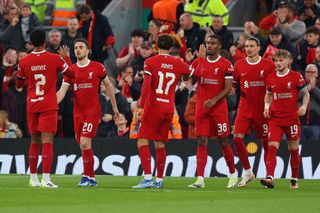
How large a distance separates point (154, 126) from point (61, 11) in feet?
36.3

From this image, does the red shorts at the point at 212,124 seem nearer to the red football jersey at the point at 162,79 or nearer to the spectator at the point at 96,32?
the red football jersey at the point at 162,79

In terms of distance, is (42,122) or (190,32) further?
(190,32)

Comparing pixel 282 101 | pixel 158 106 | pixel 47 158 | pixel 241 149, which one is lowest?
pixel 47 158

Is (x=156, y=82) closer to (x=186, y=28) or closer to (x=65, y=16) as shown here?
(x=186, y=28)

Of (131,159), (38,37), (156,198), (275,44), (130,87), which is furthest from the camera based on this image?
(130,87)

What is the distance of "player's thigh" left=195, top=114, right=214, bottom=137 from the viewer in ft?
68.6

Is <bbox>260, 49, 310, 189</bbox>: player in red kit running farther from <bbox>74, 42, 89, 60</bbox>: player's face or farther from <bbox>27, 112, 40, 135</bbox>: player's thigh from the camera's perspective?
<bbox>27, 112, 40, 135</bbox>: player's thigh

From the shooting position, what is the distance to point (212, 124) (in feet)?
69.2

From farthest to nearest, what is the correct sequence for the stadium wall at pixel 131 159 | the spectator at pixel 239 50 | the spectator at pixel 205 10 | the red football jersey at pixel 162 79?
the spectator at pixel 205 10
the spectator at pixel 239 50
the stadium wall at pixel 131 159
the red football jersey at pixel 162 79

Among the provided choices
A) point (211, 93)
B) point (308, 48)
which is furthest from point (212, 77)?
point (308, 48)

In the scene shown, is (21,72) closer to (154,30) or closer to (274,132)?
(274,132)

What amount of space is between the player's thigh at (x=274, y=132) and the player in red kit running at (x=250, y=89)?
59 centimetres

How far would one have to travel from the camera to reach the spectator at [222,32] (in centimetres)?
2728

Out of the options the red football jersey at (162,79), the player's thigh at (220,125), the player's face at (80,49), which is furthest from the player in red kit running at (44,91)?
the player's thigh at (220,125)
